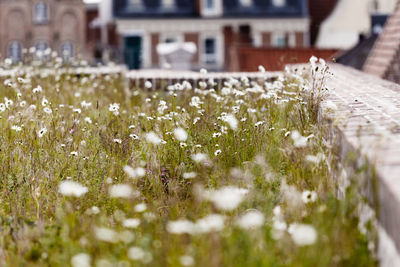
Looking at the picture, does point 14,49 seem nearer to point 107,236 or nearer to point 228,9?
point 228,9

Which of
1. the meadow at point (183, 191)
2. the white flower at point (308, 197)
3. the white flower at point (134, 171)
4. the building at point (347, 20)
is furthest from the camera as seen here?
the building at point (347, 20)


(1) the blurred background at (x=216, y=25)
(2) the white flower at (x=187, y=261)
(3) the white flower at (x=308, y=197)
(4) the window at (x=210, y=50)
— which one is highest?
(2) the white flower at (x=187, y=261)

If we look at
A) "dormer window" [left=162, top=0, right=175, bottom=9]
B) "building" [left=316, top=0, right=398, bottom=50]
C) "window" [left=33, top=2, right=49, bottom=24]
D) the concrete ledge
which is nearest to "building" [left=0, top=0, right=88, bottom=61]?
"window" [left=33, top=2, right=49, bottom=24]

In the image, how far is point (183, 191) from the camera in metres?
5.04

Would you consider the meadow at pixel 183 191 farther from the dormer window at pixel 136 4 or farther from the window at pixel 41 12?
the window at pixel 41 12

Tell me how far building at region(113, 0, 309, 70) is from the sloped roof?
77.8 ft

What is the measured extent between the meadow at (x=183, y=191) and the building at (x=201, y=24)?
27.3 m

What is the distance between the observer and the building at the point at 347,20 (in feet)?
118

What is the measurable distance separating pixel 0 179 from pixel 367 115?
307cm

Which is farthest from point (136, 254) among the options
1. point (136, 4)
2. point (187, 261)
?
point (136, 4)

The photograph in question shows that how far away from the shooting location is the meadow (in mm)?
2924

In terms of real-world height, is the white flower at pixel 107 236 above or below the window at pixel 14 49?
above

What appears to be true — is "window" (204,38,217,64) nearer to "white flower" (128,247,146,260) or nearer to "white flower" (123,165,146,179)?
"white flower" (123,165,146,179)

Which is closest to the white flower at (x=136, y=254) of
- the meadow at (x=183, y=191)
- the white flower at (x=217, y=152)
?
the meadow at (x=183, y=191)
